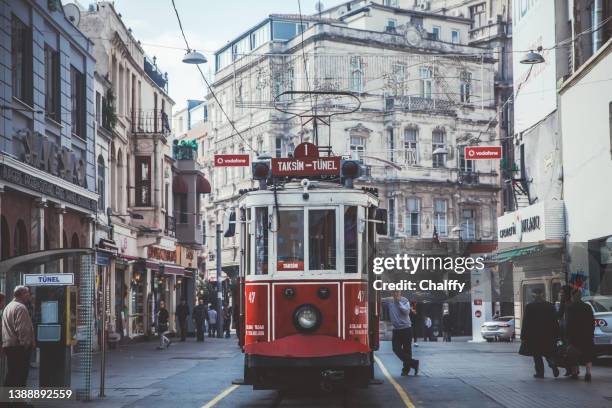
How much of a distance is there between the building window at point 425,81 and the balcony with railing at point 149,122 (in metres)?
26.3

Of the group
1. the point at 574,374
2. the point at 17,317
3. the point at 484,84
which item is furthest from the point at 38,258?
the point at 484,84

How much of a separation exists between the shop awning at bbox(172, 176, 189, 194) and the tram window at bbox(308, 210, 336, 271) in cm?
3673

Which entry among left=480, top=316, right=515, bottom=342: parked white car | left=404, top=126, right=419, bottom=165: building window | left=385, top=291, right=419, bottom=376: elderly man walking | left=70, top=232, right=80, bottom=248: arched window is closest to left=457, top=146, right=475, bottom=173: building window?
left=404, top=126, right=419, bottom=165: building window

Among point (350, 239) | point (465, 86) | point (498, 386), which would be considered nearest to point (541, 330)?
point (498, 386)

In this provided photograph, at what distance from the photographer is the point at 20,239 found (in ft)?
90.4

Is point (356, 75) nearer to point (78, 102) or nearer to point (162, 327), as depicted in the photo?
point (162, 327)

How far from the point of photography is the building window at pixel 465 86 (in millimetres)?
73750

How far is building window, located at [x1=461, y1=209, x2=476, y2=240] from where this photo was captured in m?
73.2

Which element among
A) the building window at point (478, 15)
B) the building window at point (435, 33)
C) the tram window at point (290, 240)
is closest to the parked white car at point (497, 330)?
the building window at point (435, 33)

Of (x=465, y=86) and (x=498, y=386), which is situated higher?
(x=465, y=86)

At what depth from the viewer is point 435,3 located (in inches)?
3334

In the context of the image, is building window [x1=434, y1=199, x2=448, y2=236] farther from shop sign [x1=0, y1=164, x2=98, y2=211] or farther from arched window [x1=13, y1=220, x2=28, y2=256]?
arched window [x1=13, y1=220, x2=28, y2=256]

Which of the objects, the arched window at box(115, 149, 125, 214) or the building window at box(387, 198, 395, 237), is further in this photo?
the building window at box(387, 198, 395, 237)

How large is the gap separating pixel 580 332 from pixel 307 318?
6.54 m
